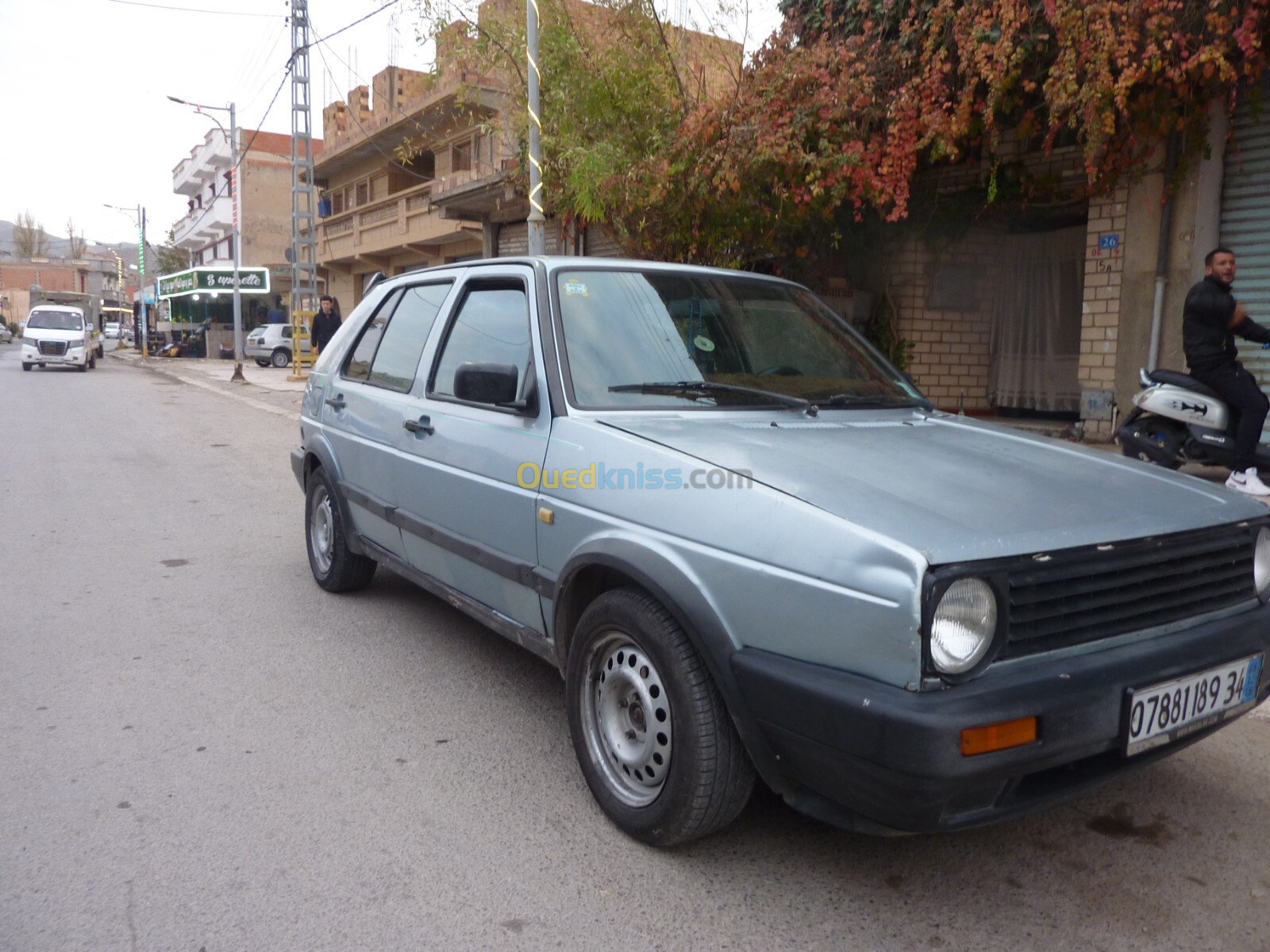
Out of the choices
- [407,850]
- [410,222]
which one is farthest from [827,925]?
[410,222]

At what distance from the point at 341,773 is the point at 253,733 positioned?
19.8 inches

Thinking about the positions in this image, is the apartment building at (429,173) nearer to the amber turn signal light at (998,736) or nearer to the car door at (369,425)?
the car door at (369,425)

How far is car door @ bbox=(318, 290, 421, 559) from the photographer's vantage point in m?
4.25

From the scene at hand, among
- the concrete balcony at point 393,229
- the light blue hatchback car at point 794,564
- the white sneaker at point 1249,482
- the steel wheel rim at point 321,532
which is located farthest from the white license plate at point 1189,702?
the concrete balcony at point 393,229

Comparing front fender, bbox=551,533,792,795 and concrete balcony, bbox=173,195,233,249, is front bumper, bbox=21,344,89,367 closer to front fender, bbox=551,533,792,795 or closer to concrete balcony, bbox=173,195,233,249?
concrete balcony, bbox=173,195,233,249

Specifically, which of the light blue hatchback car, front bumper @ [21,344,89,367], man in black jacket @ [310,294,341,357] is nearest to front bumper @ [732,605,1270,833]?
the light blue hatchback car

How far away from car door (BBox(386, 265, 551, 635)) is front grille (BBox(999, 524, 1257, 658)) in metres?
1.54

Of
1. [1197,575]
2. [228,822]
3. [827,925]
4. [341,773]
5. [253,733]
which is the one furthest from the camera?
[253,733]

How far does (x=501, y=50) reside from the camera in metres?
11.6

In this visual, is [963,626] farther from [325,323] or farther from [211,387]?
[211,387]

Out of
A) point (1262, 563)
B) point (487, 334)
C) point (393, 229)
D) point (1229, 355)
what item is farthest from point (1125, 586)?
Answer: point (393, 229)

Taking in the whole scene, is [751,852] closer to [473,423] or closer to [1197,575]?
[1197,575]

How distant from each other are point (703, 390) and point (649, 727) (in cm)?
117

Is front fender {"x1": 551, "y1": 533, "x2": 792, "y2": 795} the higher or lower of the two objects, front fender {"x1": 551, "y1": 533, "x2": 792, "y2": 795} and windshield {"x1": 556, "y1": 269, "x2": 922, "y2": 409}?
the lower
